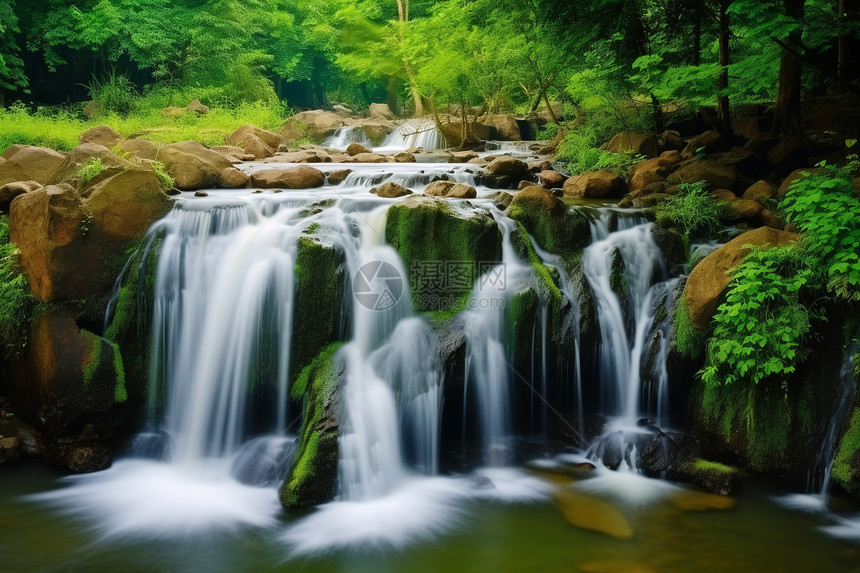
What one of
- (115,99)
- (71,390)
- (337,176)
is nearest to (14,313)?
(71,390)

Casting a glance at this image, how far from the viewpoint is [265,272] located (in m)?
6.71

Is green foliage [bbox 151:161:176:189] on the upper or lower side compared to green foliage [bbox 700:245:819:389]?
upper

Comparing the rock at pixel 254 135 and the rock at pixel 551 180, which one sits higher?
the rock at pixel 254 135

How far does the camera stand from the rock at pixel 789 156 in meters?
9.44

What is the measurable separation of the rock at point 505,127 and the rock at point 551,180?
8646mm

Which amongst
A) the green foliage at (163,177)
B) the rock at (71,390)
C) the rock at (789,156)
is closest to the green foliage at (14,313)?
the rock at (71,390)

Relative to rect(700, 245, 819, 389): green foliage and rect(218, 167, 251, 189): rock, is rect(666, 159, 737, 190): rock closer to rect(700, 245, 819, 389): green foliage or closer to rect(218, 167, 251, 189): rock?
rect(700, 245, 819, 389): green foliage

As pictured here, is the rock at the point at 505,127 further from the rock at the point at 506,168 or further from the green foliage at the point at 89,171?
the green foliage at the point at 89,171

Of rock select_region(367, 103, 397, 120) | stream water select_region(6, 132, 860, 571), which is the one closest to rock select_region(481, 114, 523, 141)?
rock select_region(367, 103, 397, 120)

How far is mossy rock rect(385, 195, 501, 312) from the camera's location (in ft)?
22.0

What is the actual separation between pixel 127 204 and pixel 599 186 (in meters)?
7.16

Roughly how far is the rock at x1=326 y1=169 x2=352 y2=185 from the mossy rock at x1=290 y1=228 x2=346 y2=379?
4862mm

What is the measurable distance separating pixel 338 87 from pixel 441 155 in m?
23.2

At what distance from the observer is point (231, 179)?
1012 cm
